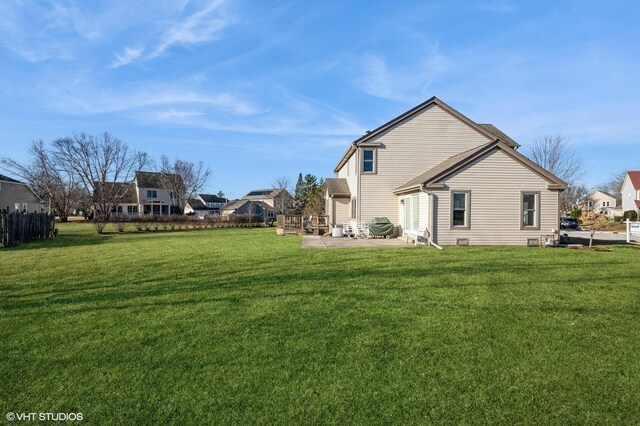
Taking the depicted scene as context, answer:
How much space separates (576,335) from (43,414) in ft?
20.5

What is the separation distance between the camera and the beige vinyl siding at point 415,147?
67.5ft

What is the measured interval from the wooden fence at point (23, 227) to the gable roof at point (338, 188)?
16294 mm

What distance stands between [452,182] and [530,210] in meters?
3.87

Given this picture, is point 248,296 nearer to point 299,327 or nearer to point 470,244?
point 299,327

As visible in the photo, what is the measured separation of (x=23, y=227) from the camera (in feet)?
63.7

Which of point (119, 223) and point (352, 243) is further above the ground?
point (119, 223)

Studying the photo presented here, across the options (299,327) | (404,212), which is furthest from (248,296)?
(404,212)

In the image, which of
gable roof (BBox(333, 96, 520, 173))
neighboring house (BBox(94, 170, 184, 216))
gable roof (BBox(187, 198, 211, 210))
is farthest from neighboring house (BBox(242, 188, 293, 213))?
gable roof (BBox(333, 96, 520, 173))

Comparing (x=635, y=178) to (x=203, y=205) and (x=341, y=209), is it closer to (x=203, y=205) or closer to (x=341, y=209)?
(x=341, y=209)

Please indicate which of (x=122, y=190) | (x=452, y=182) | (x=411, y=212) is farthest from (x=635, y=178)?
(x=122, y=190)

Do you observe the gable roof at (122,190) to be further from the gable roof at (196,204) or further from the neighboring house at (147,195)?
the gable roof at (196,204)

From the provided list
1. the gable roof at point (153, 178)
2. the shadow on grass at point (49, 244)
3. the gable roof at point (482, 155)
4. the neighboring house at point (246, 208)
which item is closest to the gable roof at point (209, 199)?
the neighboring house at point (246, 208)

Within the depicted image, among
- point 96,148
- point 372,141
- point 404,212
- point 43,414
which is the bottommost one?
point 43,414

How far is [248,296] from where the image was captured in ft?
23.8
